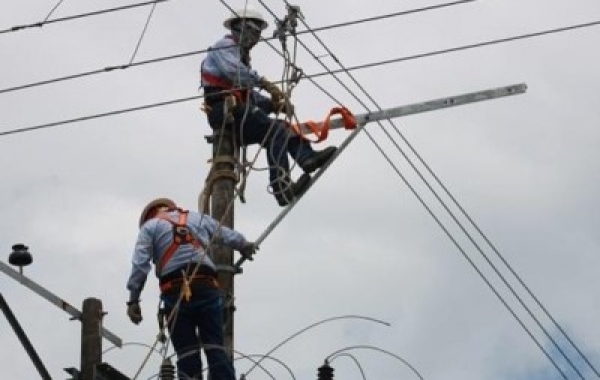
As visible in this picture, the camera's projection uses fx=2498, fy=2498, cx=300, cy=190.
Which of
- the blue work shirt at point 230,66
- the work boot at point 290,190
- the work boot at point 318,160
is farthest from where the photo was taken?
the blue work shirt at point 230,66

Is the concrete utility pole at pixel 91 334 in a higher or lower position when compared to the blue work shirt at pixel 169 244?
lower

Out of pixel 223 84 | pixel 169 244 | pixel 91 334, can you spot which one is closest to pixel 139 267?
pixel 169 244

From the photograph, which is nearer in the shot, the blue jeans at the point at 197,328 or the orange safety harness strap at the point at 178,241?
the blue jeans at the point at 197,328

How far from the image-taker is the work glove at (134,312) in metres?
16.7

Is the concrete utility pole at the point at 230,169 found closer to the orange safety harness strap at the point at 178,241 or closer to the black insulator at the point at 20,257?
the orange safety harness strap at the point at 178,241

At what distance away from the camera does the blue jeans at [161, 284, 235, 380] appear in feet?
54.2

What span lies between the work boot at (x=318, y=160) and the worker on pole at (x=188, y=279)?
119cm

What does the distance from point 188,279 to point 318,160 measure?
181 cm

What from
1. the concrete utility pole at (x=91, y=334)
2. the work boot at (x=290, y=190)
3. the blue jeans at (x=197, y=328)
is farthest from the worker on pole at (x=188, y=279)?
the work boot at (x=290, y=190)

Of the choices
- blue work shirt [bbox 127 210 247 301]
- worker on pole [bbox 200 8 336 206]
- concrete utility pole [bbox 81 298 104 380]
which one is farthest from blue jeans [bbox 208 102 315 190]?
concrete utility pole [bbox 81 298 104 380]

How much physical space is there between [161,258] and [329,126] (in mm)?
1966

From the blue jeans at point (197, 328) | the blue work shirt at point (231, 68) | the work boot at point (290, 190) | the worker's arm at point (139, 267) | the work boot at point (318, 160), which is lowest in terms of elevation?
the blue jeans at point (197, 328)

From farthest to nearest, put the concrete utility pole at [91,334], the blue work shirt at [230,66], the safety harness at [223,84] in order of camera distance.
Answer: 1. the blue work shirt at [230,66]
2. the safety harness at [223,84]
3. the concrete utility pole at [91,334]

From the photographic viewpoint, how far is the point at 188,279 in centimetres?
1666
